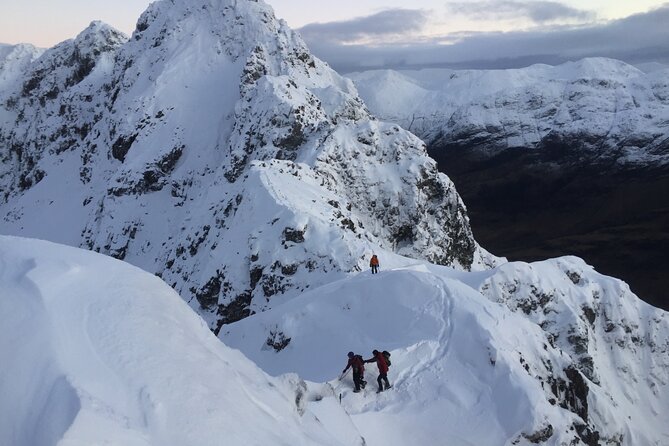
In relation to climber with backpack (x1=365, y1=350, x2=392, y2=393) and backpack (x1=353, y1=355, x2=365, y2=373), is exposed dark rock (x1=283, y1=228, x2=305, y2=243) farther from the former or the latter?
backpack (x1=353, y1=355, x2=365, y2=373)

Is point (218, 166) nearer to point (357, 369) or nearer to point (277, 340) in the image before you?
point (277, 340)

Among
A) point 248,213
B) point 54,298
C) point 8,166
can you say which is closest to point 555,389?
point 54,298

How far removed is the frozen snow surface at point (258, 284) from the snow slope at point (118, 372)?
4 cm

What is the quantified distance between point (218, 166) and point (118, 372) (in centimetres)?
5290

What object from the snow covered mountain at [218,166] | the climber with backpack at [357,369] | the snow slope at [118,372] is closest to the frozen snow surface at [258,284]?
the snow slope at [118,372]

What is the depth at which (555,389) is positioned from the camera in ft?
70.7

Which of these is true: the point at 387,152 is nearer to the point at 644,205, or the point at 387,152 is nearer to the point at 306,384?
the point at 306,384

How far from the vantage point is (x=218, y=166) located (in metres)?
61.6

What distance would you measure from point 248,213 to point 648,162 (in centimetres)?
18874

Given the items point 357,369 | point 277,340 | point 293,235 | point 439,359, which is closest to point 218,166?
point 293,235

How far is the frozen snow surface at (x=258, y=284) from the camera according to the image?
1038cm

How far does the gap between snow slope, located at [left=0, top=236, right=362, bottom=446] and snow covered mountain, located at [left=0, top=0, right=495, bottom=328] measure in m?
19.4

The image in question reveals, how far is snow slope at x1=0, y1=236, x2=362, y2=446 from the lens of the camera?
29.7ft

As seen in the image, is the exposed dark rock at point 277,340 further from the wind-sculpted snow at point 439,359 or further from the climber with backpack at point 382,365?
the climber with backpack at point 382,365
